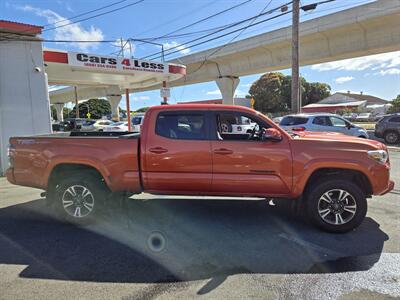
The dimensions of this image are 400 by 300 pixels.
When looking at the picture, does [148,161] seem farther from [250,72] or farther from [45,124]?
[250,72]

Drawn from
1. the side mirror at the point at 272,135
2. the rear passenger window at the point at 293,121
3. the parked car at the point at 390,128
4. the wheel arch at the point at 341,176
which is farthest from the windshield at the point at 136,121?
the wheel arch at the point at 341,176

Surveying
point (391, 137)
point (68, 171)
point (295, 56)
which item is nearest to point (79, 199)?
point (68, 171)

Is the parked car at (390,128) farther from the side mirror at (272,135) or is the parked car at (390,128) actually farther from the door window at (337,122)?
the side mirror at (272,135)

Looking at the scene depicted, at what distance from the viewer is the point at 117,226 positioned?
4.88m

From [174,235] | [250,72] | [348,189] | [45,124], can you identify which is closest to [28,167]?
[174,235]

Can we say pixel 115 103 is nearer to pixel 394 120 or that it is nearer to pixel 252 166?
pixel 394 120

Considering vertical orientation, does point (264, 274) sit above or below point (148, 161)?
below

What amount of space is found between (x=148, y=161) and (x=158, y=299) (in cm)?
219

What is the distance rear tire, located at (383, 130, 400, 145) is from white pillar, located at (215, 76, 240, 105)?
1515cm

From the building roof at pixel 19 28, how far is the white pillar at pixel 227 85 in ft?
65.7

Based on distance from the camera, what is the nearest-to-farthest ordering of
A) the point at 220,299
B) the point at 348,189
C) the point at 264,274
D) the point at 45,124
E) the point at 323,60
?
the point at 220,299 < the point at 264,274 < the point at 348,189 < the point at 45,124 < the point at 323,60

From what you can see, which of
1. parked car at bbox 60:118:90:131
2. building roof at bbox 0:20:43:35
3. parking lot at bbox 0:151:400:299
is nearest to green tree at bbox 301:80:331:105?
parked car at bbox 60:118:90:131

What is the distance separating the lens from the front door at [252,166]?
14.6 ft

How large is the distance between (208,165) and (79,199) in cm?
227
